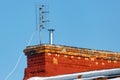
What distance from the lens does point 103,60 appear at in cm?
2341

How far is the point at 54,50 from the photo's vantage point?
21891 millimetres

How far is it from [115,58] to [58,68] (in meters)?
3.29

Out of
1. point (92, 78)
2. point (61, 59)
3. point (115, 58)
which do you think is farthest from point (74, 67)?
point (92, 78)

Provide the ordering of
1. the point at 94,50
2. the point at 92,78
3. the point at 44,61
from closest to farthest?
the point at 92,78, the point at 44,61, the point at 94,50

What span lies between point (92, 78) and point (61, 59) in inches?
302

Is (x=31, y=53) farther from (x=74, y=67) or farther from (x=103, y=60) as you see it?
(x=103, y=60)

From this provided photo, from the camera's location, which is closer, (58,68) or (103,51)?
(58,68)

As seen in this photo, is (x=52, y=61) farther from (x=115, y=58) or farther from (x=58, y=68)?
(x=115, y=58)

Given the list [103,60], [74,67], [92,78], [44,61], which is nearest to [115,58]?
[103,60]

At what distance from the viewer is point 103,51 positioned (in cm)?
2347

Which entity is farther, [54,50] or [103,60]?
[103,60]

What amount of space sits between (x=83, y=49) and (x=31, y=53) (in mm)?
2345

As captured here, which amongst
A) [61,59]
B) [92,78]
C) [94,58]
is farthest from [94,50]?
[92,78]

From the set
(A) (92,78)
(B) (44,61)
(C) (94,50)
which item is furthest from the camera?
(C) (94,50)
